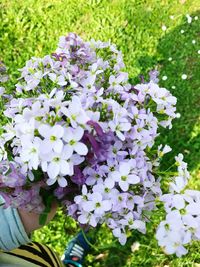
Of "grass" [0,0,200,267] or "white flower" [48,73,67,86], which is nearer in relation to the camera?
"white flower" [48,73,67,86]

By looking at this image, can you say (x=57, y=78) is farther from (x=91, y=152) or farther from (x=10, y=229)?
(x=10, y=229)

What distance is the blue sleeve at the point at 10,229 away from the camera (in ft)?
4.03

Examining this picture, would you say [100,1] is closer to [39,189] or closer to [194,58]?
[194,58]

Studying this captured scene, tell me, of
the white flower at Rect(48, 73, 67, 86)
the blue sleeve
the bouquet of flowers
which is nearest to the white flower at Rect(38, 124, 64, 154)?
the bouquet of flowers

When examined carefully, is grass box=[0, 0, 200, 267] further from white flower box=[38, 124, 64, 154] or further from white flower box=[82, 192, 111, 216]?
white flower box=[38, 124, 64, 154]

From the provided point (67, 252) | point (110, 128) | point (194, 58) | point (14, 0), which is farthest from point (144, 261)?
point (14, 0)

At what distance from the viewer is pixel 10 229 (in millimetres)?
1248

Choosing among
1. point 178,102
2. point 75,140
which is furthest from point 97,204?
point 178,102

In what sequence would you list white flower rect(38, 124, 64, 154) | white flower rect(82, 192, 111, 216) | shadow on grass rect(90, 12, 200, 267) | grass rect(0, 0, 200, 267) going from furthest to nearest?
1. grass rect(0, 0, 200, 267)
2. shadow on grass rect(90, 12, 200, 267)
3. white flower rect(82, 192, 111, 216)
4. white flower rect(38, 124, 64, 154)

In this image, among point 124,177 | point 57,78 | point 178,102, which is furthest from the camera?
point 178,102

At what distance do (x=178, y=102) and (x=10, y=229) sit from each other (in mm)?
1667

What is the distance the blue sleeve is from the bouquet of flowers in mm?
156

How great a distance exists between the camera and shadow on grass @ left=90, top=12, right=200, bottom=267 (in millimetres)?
2303

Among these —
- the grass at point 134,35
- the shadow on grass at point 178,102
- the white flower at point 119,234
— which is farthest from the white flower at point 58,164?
the grass at point 134,35
